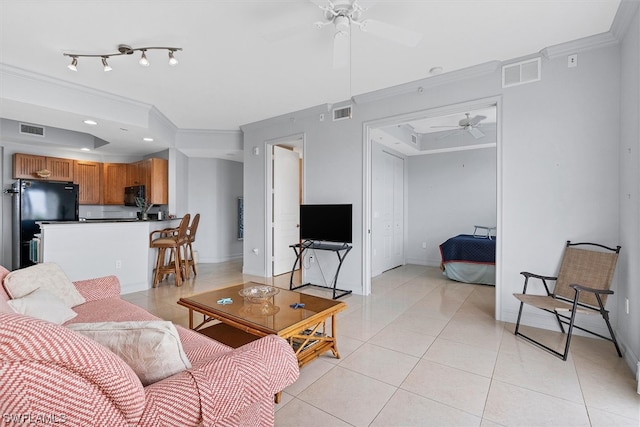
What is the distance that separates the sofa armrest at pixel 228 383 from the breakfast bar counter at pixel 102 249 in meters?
3.88

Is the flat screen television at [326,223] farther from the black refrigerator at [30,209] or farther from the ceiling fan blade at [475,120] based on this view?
the black refrigerator at [30,209]

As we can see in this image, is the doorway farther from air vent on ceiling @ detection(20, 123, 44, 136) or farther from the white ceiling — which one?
air vent on ceiling @ detection(20, 123, 44, 136)

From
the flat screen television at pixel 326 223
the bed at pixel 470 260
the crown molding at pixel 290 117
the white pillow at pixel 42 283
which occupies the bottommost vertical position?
the bed at pixel 470 260

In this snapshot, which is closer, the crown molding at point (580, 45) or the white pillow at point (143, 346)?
the white pillow at point (143, 346)

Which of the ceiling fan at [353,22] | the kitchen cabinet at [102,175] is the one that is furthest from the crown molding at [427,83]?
the kitchen cabinet at [102,175]

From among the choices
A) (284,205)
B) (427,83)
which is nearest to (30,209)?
(284,205)

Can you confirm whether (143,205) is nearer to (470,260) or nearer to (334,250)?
(334,250)

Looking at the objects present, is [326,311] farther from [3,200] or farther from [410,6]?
[3,200]

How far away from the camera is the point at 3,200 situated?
5352mm

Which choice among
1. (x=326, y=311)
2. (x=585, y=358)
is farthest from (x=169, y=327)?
(x=585, y=358)

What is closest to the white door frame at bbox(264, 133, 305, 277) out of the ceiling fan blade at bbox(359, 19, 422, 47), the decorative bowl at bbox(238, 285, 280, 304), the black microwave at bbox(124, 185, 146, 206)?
the black microwave at bbox(124, 185, 146, 206)

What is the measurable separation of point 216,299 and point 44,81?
11.6 feet

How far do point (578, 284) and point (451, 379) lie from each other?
1.63 metres

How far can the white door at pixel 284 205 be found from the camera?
18.1ft
